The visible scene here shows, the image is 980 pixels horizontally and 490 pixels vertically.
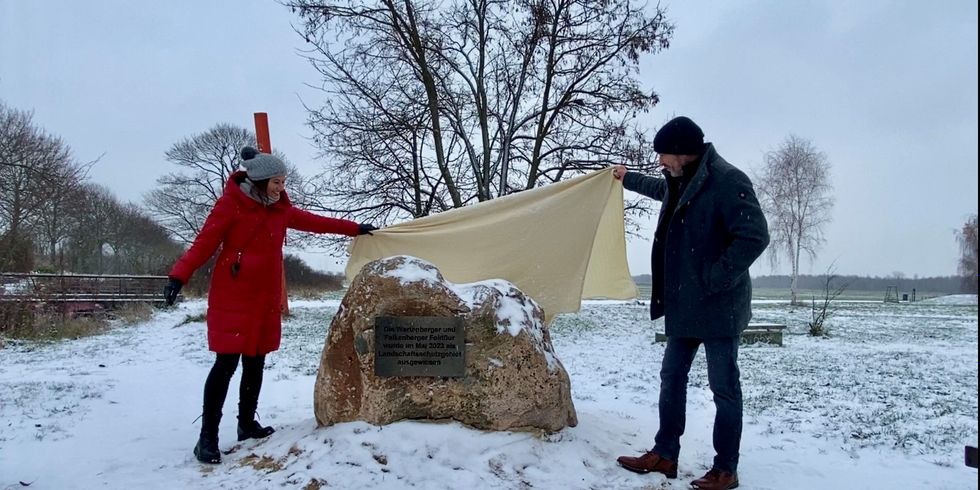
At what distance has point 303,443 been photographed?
3.62 m

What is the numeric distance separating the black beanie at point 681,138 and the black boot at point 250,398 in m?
2.89

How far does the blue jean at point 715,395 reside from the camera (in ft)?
10.7

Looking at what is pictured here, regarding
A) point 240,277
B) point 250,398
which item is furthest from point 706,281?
point 250,398

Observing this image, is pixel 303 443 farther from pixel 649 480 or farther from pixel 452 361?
pixel 649 480

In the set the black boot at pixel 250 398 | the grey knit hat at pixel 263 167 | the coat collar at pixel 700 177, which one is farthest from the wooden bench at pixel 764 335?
the grey knit hat at pixel 263 167

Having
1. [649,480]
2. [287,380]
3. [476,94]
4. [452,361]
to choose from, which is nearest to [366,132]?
[476,94]

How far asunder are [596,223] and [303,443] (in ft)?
8.53

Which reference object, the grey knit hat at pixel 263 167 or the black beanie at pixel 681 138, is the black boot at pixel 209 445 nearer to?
the grey knit hat at pixel 263 167

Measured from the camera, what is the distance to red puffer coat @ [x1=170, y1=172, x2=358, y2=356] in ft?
11.8

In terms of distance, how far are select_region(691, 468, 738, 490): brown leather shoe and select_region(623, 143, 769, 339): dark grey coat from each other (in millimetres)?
795

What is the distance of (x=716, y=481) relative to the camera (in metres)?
3.29

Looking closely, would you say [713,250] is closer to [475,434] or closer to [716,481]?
[716,481]

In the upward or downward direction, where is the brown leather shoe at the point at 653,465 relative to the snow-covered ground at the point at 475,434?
upward

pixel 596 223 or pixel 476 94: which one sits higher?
pixel 476 94
